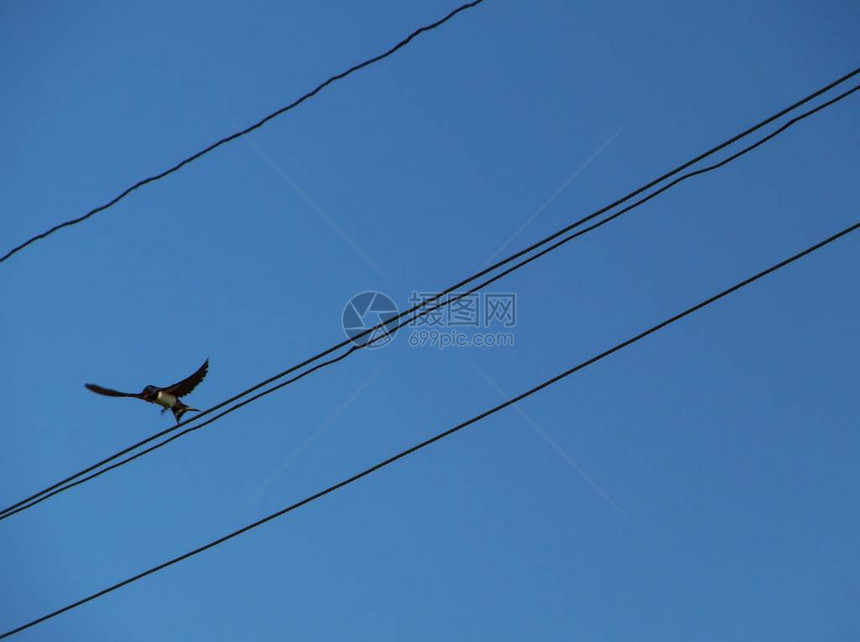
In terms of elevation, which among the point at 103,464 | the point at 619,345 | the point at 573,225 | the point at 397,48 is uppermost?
the point at 397,48

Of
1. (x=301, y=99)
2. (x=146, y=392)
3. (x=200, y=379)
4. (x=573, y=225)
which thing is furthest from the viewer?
(x=200, y=379)

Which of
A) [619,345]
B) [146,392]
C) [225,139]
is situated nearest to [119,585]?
[146,392]

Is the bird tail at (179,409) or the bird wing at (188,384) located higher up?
the bird wing at (188,384)

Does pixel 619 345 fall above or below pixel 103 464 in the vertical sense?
below

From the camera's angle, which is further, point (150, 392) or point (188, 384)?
point (188, 384)

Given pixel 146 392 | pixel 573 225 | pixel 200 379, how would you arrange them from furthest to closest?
pixel 200 379 → pixel 146 392 → pixel 573 225

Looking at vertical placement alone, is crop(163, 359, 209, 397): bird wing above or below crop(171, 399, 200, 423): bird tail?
above

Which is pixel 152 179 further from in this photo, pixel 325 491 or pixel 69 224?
pixel 325 491

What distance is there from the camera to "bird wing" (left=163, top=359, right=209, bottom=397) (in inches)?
238

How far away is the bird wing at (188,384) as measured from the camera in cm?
604

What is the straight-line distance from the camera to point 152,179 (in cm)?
488

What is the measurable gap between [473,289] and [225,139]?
5.90 feet

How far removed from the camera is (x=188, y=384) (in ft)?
20.4

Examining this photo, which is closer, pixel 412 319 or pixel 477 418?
pixel 412 319
